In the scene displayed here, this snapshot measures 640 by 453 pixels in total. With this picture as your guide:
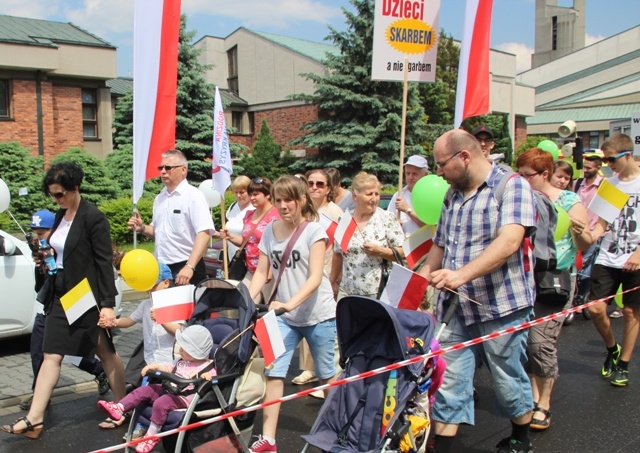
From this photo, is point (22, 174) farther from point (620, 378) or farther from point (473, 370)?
point (473, 370)

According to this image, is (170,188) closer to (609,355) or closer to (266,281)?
(266,281)

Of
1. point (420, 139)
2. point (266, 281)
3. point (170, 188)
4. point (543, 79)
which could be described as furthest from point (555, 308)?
point (543, 79)

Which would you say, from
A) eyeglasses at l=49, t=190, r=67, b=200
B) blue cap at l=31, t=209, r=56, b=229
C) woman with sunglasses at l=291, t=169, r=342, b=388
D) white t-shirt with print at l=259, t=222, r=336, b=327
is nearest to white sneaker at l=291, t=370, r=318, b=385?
woman with sunglasses at l=291, t=169, r=342, b=388

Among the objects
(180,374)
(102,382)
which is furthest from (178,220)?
(180,374)

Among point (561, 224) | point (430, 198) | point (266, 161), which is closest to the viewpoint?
point (561, 224)

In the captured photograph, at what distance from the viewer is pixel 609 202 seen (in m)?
5.93

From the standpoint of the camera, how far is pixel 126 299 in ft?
33.1

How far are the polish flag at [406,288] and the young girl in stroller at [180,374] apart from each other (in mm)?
1163

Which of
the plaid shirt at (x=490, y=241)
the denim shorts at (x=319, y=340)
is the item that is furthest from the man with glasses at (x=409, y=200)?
the plaid shirt at (x=490, y=241)

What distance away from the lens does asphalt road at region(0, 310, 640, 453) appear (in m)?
4.83

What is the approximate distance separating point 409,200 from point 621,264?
2.02 m

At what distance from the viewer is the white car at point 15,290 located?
6.92 m

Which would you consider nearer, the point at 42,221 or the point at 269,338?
the point at 269,338

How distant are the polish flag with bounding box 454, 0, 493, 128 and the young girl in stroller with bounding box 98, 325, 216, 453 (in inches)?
173
